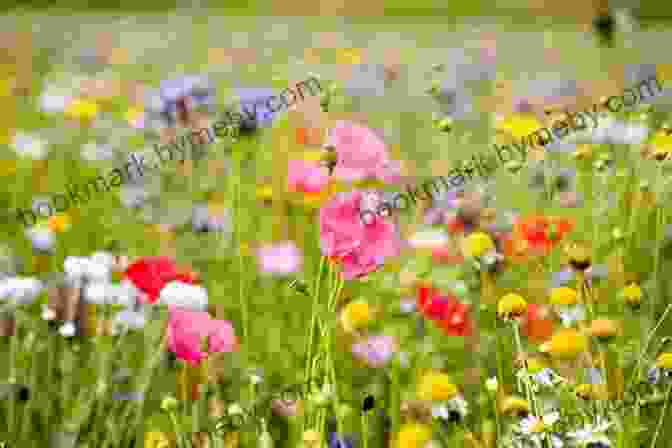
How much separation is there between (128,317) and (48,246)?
1.50ft

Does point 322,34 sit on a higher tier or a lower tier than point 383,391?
higher

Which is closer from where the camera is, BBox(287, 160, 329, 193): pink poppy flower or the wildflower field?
the wildflower field

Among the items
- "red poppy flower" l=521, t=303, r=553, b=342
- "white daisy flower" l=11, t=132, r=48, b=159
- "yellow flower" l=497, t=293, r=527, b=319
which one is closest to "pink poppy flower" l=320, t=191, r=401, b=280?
"yellow flower" l=497, t=293, r=527, b=319

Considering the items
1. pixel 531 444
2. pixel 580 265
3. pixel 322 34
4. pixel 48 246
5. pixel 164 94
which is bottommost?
pixel 531 444

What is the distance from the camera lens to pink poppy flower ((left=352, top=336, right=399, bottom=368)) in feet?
3.28

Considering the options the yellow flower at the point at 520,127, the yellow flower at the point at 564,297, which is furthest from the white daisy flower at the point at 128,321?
the yellow flower at the point at 520,127

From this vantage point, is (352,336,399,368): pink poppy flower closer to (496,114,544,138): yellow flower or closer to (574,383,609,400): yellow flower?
(574,383,609,400): yellow flower

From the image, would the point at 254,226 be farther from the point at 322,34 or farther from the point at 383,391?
the point at 322,34

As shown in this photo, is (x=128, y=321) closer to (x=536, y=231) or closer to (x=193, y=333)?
(x=193, y=333)

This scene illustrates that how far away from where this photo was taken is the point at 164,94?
1456mm

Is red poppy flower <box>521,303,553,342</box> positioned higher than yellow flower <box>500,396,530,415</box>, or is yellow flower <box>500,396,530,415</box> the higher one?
red poppy flower <box>521,303,553,342</box>

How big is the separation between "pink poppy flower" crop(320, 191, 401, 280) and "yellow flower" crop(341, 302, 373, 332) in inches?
3.5

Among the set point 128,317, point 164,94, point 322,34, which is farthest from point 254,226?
point 322,34

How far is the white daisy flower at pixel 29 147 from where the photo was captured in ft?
5.96
